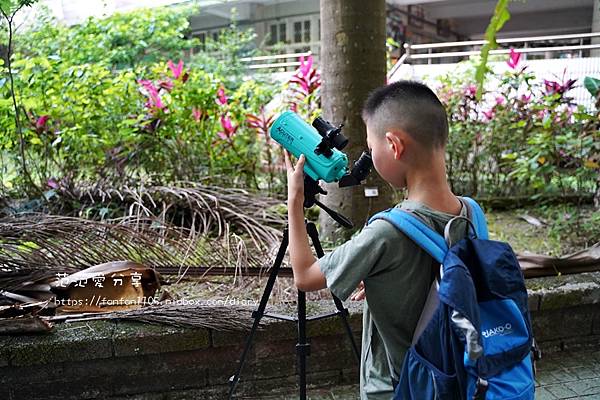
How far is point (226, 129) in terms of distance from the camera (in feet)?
16.6

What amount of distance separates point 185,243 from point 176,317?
985mm

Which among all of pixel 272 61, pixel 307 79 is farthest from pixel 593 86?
pixel 272 61

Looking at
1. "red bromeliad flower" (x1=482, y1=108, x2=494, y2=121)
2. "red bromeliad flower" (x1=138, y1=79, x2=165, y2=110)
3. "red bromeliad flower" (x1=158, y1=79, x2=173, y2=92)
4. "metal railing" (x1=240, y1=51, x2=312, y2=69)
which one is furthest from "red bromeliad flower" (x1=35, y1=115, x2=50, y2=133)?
"red bromeliad flower" (x1=482, y1=108, x2=494, y2=121)

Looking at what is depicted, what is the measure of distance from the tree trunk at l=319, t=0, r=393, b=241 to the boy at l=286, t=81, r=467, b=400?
2.21 metres

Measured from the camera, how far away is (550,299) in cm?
311

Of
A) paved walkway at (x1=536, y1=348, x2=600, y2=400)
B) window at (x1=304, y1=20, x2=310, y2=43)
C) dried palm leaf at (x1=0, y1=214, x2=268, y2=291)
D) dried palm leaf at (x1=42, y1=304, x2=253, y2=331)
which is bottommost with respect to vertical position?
paved walkway at (x1=536, y1=348, x2=600, y2=400)

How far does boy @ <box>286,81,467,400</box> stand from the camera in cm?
150

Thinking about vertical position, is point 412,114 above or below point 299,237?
above

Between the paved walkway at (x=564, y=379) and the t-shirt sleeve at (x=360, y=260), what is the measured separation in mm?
1516

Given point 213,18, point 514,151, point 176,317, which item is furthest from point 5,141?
point 213,18

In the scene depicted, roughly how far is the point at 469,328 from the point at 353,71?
8.90ft

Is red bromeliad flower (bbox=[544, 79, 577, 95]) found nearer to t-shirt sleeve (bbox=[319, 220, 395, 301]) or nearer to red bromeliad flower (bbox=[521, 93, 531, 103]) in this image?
red bromeliad flower (bbox=[521, 93, 531, 103])

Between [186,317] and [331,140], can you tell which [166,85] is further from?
[331,140]

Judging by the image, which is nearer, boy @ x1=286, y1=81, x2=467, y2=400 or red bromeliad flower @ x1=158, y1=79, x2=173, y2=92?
boy @ x1=286, y1=81, x2=467, y2=400
